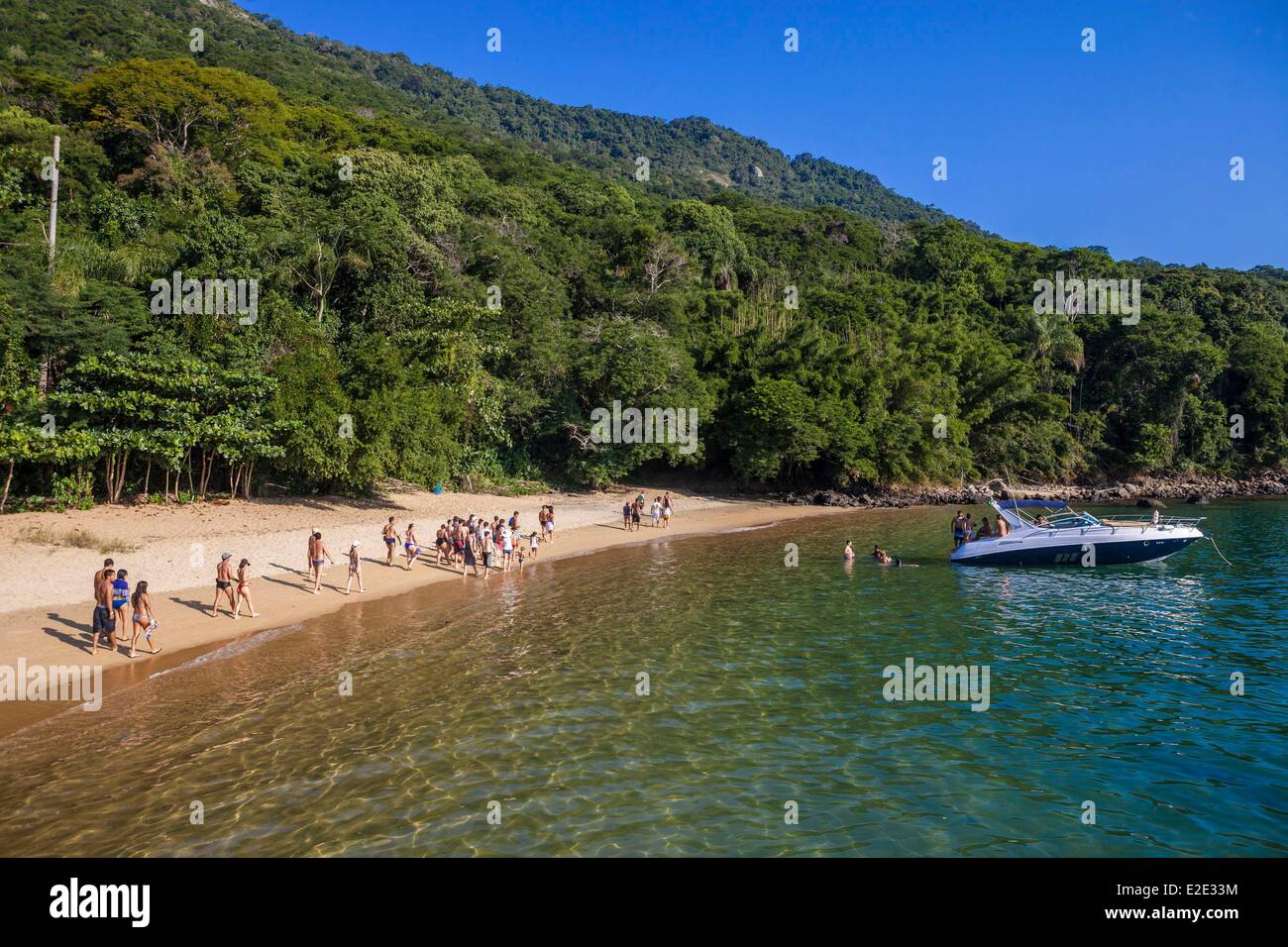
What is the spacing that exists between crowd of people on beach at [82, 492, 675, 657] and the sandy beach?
1.09 feet

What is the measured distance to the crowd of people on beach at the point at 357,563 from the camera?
15664 mm

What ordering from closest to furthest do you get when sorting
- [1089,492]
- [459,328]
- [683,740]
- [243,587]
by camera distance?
1. [683,740]
2. [243,587]
3. [459,328]
4. [1089,492]

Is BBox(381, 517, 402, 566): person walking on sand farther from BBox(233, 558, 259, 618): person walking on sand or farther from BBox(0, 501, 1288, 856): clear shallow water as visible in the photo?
BBox(233, 558, 259, 618): person walking on sand

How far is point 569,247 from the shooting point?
63.0 m

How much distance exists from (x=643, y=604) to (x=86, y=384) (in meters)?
22.1

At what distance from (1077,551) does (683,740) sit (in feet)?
72.7

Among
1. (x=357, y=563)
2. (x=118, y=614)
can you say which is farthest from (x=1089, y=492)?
(x=118, y=614)

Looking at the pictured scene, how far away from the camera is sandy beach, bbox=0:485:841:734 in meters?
15.7

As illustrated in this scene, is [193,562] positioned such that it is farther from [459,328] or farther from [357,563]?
[459,328]

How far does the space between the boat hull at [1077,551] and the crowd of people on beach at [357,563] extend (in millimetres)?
16223

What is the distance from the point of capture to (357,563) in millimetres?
21984
